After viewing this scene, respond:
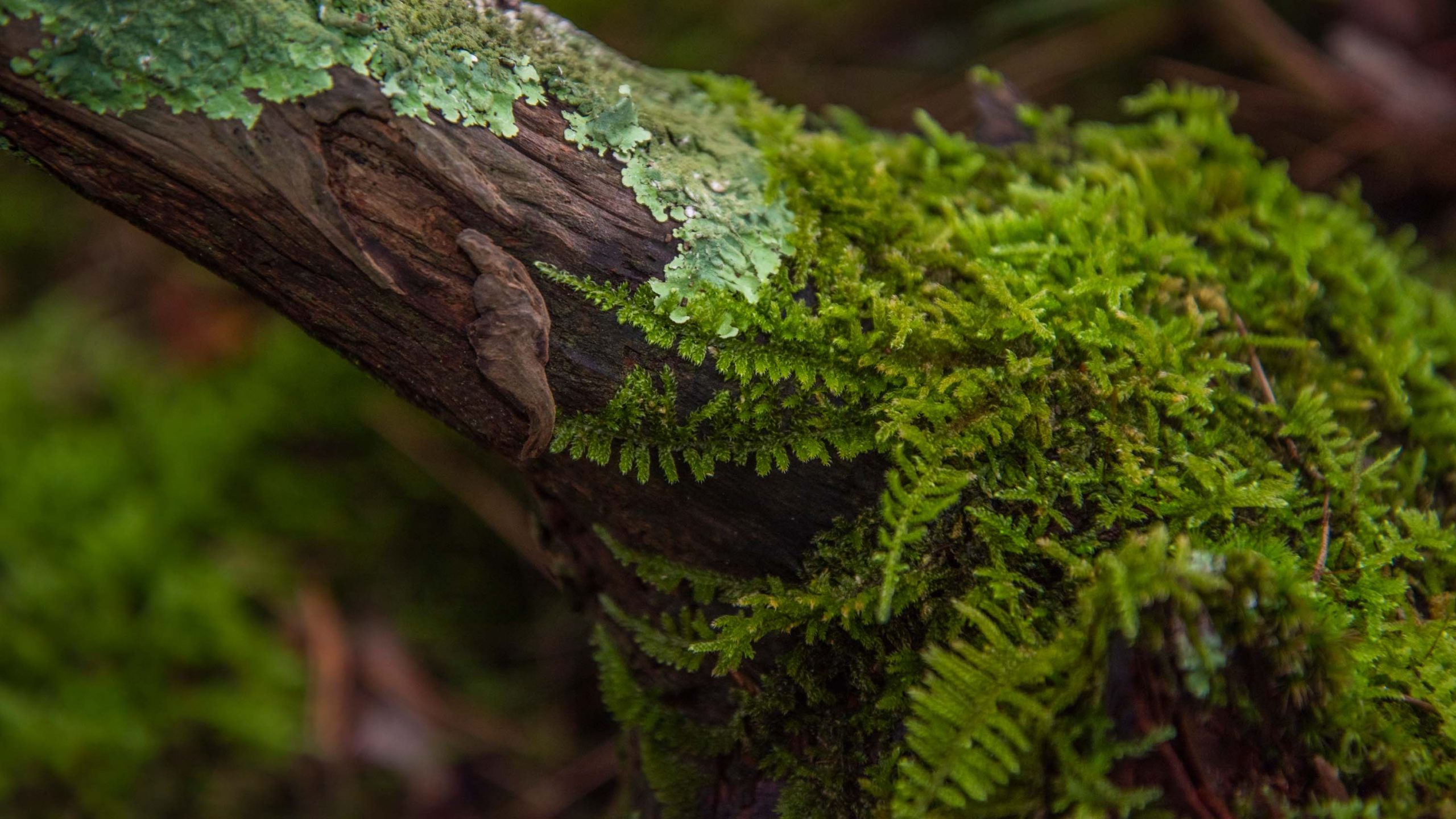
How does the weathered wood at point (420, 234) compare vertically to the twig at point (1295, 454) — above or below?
below

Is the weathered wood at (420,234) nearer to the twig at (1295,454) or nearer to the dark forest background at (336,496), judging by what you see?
the twig at (1295,454)

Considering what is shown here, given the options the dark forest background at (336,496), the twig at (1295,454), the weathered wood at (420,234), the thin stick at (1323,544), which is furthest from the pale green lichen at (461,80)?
the dark forest background at (336,496)

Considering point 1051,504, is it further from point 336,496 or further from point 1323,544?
point 336,496

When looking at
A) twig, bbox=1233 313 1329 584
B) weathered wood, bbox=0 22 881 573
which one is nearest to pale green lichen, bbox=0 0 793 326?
weathered wood, bbox=0 22 881 573

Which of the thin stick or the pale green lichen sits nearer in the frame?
the pale green lichen

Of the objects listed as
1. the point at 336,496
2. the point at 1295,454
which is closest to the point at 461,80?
the point at 1295,454

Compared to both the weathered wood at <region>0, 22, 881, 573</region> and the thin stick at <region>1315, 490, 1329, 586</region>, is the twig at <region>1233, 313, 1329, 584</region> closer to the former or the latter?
the thin stick at <region>1315, 490, 1329, 586</region>

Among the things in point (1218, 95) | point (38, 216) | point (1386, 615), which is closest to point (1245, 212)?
point (1218, 95)
